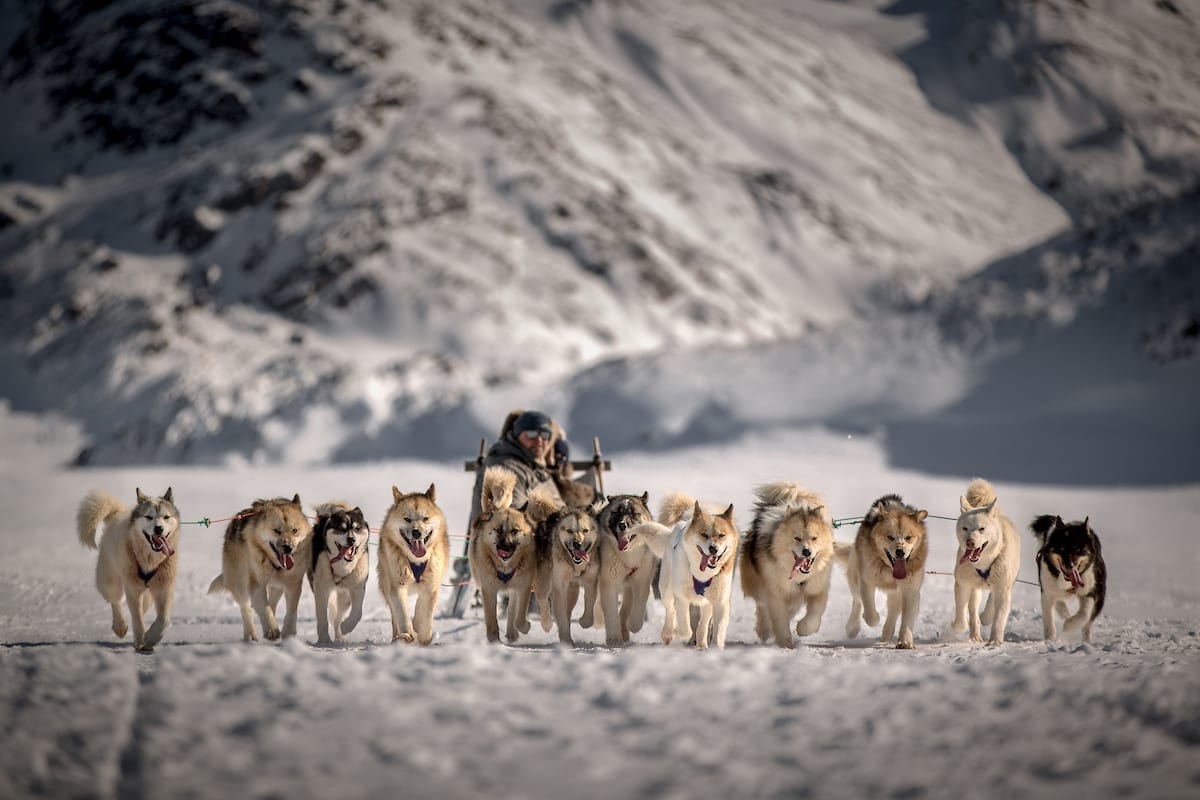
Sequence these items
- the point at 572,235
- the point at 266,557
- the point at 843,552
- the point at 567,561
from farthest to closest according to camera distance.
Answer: the point at 572,235, the point at 843,552, the point at 567,561, the point at 266,557

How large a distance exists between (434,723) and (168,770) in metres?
0.97

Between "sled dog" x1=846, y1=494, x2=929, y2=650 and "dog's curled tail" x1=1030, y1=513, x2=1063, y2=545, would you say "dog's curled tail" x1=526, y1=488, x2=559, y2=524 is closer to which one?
"sled dog" x1=846, y1=494, x2=929, y2=650

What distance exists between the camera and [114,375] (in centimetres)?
4059

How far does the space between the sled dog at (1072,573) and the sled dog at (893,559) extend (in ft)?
2.73

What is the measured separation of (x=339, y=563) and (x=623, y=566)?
76.9 inches

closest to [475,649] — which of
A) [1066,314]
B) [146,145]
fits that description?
[1066,314]

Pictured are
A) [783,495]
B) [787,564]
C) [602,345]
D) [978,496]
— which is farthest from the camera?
[602,345]

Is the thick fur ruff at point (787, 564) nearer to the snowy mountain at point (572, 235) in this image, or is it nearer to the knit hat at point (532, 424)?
the knit hat at point (532, 424)

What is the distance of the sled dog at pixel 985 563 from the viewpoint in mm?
6652

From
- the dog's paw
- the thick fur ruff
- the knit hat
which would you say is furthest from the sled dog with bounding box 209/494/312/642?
the dog's paw

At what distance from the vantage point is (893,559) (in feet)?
21.4

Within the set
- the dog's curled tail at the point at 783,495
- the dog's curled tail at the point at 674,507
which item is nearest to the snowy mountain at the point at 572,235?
the dog's curled tail at the point at 783,495

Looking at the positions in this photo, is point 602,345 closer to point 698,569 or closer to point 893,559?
point 893,559

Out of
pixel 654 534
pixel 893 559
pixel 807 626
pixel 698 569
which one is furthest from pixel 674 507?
pixel 893 559
